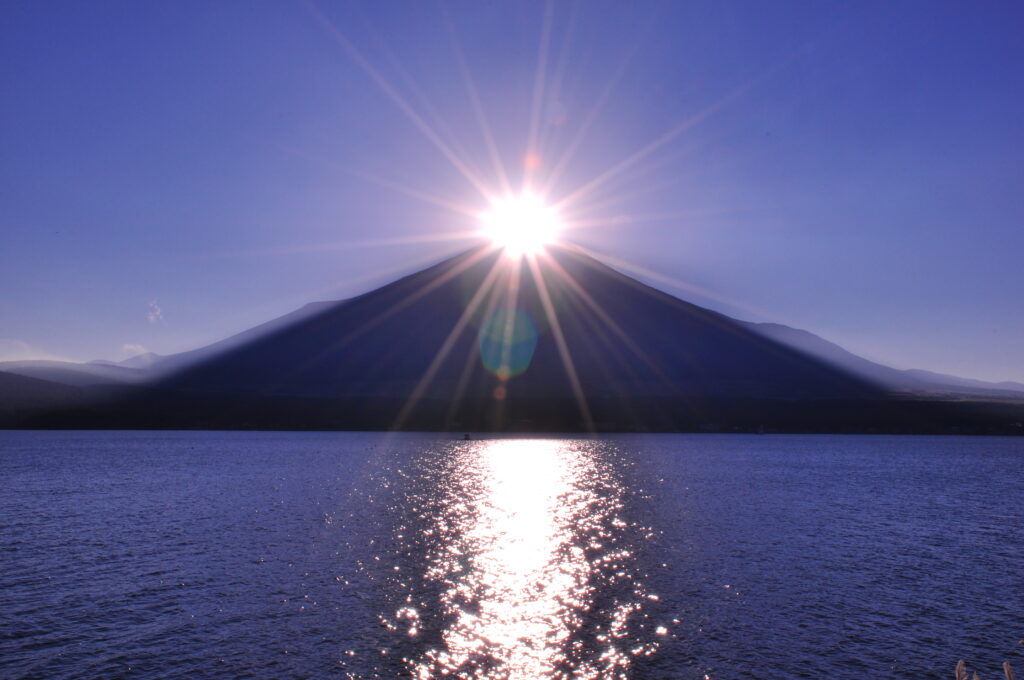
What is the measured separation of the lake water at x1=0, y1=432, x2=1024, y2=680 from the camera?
→ 22.8 m

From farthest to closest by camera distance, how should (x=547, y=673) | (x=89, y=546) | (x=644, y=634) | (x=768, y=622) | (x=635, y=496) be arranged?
1. (x=635, y=496)
2. (x=89, y=546)
3. (x=768, y=622)
4. (x=644, y=634)
5. (x=547, y=673)

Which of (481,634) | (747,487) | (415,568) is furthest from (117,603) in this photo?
(747,487)

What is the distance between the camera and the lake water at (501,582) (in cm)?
2275

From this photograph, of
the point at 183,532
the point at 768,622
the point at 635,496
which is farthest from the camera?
the point at 635,496

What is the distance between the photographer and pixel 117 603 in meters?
28.0

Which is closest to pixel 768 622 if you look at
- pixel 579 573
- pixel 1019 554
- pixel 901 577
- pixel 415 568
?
pixel 579 573

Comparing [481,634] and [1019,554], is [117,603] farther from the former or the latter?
[1019,554]

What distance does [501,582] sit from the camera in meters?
32.4

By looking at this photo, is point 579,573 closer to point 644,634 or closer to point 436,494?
point 644,634

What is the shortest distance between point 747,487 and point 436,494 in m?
34.3

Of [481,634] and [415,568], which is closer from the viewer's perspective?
[481,634]

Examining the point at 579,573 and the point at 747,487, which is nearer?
the point at 579,573

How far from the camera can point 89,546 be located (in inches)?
1535

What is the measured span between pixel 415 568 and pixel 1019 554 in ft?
117
